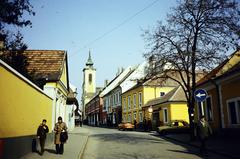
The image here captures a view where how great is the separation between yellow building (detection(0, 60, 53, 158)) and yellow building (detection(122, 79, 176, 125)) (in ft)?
89.5

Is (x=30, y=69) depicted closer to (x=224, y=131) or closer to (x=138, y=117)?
(x=224, y=131)

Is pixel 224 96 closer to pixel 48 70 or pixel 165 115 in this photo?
pixel 48 70

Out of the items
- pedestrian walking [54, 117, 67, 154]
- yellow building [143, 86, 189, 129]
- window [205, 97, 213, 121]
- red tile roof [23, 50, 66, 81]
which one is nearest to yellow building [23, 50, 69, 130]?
red tile roof [23, 50, 66, 81]

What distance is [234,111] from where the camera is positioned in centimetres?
1830

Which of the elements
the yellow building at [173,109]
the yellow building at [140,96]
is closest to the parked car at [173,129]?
the yellow building at [173,109]

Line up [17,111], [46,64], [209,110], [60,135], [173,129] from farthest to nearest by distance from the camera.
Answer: [173,129] < [209,110] < [46,64] < [60,135] < [17,111]

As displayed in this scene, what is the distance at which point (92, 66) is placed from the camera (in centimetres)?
10119

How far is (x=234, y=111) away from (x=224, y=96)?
Result: 1.35 m

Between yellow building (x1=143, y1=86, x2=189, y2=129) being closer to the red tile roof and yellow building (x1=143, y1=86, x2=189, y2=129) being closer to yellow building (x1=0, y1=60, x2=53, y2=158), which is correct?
the red tile roof

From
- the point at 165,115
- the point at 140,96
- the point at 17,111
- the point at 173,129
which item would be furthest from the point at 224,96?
the point at 140,96

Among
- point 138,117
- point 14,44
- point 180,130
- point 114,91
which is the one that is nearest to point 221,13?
point 180,130

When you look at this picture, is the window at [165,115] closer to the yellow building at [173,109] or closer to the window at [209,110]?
the yellow building at [173,109]

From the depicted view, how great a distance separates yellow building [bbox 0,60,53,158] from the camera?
28.6ft

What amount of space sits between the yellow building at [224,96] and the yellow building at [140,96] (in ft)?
55.0
